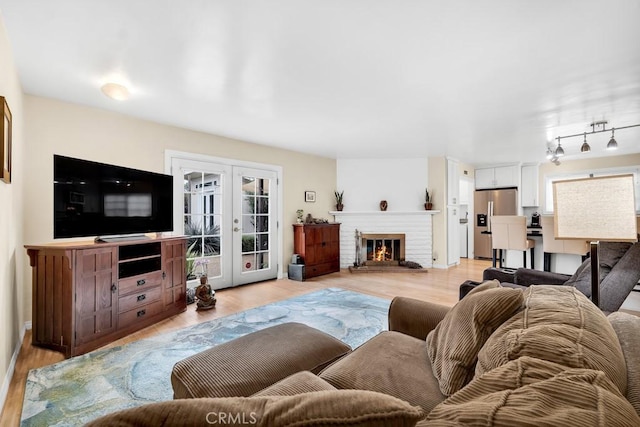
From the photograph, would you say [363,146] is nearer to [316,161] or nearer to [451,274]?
[316,161]

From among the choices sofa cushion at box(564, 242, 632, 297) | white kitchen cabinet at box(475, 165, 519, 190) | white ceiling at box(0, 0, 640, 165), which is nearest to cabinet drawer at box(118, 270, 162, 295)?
white ceiling at box(0, 0, 640, 165)

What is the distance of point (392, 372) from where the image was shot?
1.23m

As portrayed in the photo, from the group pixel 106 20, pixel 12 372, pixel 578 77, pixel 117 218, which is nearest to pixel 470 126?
pixel 578 77

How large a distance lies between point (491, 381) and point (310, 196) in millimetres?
5137

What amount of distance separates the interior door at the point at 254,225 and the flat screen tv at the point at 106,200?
1243mm

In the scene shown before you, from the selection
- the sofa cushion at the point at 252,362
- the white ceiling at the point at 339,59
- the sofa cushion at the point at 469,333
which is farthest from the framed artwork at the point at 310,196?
the sofa cushion at the point at 469,333

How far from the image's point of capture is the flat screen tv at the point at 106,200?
2500 mm

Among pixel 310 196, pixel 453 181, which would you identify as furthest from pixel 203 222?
pixel 453 181

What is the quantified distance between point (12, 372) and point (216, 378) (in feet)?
6.38

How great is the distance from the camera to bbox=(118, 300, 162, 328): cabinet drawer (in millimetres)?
2692

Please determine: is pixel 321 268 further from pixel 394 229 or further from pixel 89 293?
pixel 89 293

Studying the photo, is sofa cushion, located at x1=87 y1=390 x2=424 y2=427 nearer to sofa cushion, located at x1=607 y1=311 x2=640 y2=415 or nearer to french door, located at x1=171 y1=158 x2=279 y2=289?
sofa cushion, located at x1=607 y1=311 x2=640 y2=415

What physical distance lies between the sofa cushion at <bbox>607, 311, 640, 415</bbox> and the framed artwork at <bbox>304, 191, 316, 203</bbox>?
478cm

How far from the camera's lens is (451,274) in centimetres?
546
